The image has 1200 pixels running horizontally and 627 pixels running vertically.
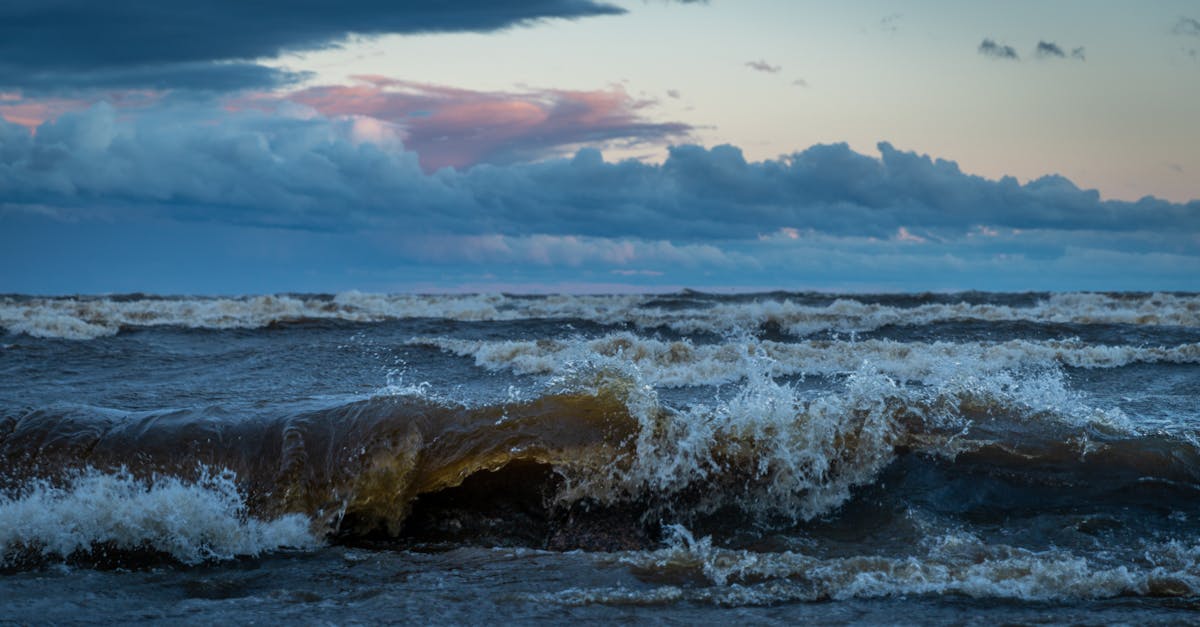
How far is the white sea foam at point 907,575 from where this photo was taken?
16.4 feet

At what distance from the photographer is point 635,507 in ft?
22.1

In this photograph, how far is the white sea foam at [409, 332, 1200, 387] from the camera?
40.9ft

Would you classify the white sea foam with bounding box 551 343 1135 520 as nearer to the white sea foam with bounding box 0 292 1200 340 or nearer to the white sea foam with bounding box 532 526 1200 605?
the white sea foam with bounding box 532 526 1200 605

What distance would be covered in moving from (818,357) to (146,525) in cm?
1004

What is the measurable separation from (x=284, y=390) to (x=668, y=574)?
763 centimetres

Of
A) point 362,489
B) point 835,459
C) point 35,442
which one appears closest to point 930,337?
point 835,459

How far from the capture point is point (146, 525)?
→ 20.1 feet

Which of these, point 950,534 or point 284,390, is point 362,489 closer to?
point 950,534

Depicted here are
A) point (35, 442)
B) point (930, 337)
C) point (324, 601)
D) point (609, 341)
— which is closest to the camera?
point (324, 601)

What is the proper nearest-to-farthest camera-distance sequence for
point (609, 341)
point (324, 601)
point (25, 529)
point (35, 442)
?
point (324, 601)
point (25, 529)
point (35, 442)
point (609, 341)

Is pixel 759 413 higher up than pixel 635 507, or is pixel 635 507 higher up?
pixel 759 413

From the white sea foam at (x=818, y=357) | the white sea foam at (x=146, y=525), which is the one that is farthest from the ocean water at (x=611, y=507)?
the white sea foam at (x=818, y=357)

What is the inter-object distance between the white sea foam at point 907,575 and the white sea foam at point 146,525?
91.3 inches

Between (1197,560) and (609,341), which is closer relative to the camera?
(1197,560)
